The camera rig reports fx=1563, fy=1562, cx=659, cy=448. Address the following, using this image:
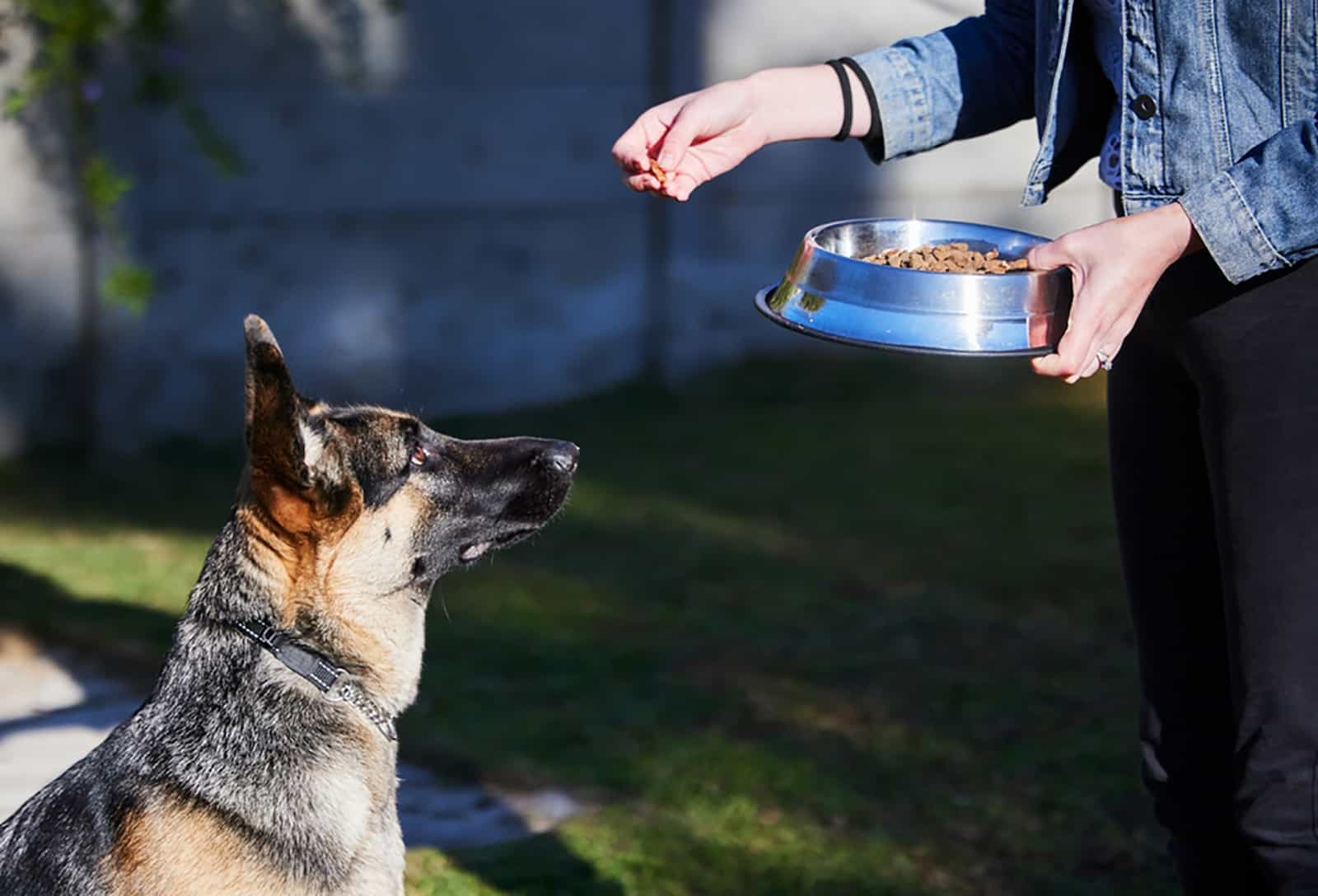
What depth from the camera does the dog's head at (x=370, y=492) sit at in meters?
2.89

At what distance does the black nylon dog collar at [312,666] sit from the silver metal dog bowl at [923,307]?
117 cm

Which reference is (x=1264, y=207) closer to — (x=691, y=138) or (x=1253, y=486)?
(x=1253, y=486)

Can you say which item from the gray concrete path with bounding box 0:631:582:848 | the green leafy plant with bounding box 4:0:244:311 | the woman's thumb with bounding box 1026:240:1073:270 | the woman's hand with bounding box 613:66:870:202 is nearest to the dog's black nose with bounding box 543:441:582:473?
the woman's hand with bounding box 613:66:870:202

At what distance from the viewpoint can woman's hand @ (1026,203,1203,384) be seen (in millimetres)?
2221

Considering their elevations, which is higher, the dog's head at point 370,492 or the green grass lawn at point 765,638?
the dog's head at point 370,492

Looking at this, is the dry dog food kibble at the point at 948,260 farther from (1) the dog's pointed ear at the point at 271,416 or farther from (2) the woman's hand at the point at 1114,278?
(1) the dog's pointed ear at the point at 271,416

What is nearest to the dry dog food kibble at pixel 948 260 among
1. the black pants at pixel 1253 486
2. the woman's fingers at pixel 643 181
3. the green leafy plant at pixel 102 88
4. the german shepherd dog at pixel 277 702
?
the black pants at pixel 1253 486

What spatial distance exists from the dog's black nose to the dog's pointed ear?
23.1 inches

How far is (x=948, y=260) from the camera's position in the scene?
2.51 metres

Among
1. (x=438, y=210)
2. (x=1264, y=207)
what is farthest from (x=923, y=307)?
(x=438, y=210)

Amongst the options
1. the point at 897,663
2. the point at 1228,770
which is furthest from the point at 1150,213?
the point at 897,663

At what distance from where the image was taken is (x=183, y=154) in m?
7.65

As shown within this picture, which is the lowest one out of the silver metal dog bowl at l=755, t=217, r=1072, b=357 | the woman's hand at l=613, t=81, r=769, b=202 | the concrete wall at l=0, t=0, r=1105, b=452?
the concrete wall at l=0, t=0, r=1105, b=452

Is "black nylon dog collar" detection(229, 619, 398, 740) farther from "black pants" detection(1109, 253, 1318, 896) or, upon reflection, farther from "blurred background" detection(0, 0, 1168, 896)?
"black pants" detection(1109, 253, 1318, 896)
